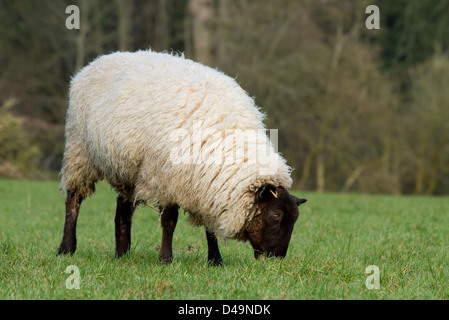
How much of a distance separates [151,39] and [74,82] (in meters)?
22.2

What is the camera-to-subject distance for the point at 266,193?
17.3 ft

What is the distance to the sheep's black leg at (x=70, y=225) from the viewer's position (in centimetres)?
646

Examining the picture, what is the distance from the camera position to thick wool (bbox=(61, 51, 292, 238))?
17.6ft

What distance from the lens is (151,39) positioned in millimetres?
28484

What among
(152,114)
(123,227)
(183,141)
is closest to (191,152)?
(183,141)

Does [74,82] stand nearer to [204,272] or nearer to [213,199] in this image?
[213,199]

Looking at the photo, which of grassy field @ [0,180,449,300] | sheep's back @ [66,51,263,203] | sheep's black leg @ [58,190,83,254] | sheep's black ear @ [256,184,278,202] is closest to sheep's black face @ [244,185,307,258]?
sheep's black ear @ [256,184,278,202]

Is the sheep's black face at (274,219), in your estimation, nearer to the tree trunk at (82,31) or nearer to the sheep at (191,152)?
the sheep at (191,152)

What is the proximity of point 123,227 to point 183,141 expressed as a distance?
157 centimetres

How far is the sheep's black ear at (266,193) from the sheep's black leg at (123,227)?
5.51 ft

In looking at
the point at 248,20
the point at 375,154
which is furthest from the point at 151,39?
the point at 375,154

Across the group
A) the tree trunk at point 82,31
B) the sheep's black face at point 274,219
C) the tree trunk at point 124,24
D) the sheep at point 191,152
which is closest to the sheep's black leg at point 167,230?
the sheep at point 191,152

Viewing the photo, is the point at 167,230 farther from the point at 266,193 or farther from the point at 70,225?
the point at 70,225

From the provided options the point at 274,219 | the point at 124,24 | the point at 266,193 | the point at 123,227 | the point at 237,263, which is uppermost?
the point at 124,24
